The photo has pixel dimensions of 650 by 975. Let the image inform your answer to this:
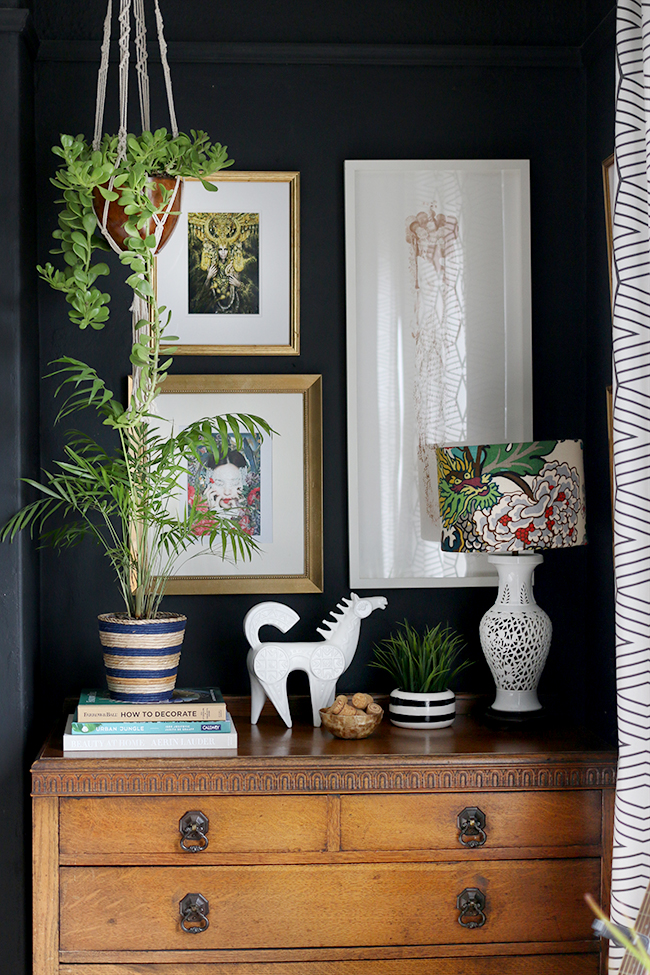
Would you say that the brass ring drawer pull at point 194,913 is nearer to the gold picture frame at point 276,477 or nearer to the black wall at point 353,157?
the black wall at point 353,157

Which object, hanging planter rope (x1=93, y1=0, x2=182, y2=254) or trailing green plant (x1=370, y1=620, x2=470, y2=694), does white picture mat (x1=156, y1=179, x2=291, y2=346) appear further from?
trailing green plant (x1=370, y1=620, x2=470, y2=694)

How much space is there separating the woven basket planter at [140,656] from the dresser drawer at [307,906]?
1.25ft

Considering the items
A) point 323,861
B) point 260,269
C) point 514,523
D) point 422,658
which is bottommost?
point 323,861

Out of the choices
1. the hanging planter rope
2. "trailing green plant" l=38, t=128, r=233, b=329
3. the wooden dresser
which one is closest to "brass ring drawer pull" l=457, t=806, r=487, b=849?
the wooden dresser

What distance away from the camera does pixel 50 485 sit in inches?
93.6

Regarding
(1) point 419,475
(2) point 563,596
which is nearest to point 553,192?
(1) point 419,475

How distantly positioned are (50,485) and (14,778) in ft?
2.41

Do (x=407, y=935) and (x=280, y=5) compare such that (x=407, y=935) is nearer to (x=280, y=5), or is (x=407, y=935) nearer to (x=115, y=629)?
(x=115, y=629)

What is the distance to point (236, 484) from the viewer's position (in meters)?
2.47

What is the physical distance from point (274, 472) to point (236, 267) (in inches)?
22.6

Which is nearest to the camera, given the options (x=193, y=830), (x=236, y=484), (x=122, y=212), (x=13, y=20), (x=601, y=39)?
(x=193, y=830)

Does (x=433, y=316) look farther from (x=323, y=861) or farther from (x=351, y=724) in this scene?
(x=323, y=861)

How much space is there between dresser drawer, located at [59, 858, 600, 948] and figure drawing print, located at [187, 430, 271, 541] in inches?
34.9

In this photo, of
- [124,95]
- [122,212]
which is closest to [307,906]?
[122,212]
